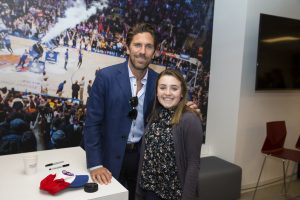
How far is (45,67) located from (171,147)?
1.42 meters

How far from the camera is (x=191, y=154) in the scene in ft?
5.09

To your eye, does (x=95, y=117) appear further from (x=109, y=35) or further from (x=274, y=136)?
(x=274, y=136)

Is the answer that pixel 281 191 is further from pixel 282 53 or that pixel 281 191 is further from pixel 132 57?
pixel 132 57

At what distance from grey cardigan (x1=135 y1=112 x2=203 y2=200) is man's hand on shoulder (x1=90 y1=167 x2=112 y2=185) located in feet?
1.34

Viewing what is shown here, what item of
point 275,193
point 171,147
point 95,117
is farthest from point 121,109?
point 275,193

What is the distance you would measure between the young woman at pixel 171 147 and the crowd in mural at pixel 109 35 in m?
1.12

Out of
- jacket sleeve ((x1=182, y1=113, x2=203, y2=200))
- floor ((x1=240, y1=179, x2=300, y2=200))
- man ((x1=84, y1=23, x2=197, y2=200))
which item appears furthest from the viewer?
floor ((x1=240, y1=179, x2=300, y2=200))

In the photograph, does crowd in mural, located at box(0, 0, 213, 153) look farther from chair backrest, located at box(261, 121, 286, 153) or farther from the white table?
chair backrest, located at box(261, 121, 286, 153)

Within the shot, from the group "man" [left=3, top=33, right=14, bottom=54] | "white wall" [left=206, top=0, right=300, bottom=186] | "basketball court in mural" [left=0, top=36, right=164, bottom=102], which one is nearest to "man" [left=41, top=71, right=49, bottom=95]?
"basketball court in mural" [left=0, top=36, right=164, bottom=102]

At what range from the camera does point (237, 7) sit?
311cm

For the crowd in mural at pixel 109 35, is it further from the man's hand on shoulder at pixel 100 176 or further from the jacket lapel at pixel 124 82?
the man's hand on shoulder at pixel 100 176

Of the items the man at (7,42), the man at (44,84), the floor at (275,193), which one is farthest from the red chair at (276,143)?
the man at (7,42)

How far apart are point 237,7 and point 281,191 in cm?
231

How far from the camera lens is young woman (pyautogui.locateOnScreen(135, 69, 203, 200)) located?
1554mm
